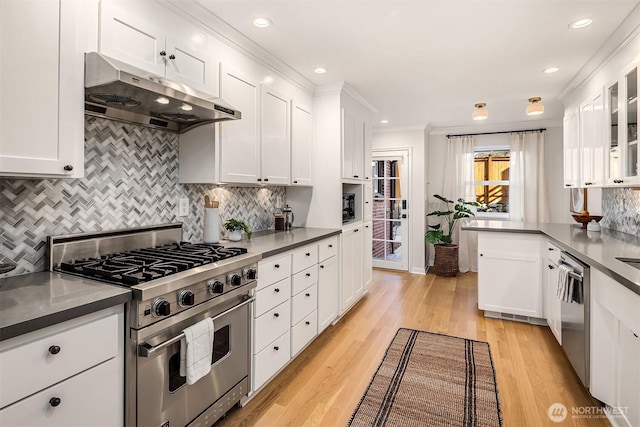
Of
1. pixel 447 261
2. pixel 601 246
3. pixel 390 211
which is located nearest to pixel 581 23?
pixel 601 246

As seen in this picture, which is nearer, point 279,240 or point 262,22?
point 262,22

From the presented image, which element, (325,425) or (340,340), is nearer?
(325,425)

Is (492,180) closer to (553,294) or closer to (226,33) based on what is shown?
(553,294)

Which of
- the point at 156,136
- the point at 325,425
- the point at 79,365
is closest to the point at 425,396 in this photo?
the point at 325,425

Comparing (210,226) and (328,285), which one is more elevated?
(210,226)

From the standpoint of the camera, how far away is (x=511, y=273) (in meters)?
3.46

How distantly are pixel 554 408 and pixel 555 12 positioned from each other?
243 cm

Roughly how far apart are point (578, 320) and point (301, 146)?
2.53 metres

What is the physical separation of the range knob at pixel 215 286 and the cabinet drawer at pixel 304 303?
0.87m

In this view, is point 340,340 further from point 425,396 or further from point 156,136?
point 156,136

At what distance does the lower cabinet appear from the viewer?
2174 mm

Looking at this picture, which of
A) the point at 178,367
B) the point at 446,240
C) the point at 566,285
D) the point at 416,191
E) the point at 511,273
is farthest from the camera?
the point at 416,191

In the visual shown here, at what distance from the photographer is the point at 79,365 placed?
1.20 m

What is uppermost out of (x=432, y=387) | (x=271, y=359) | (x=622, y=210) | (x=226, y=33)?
(x=226, y=33)
